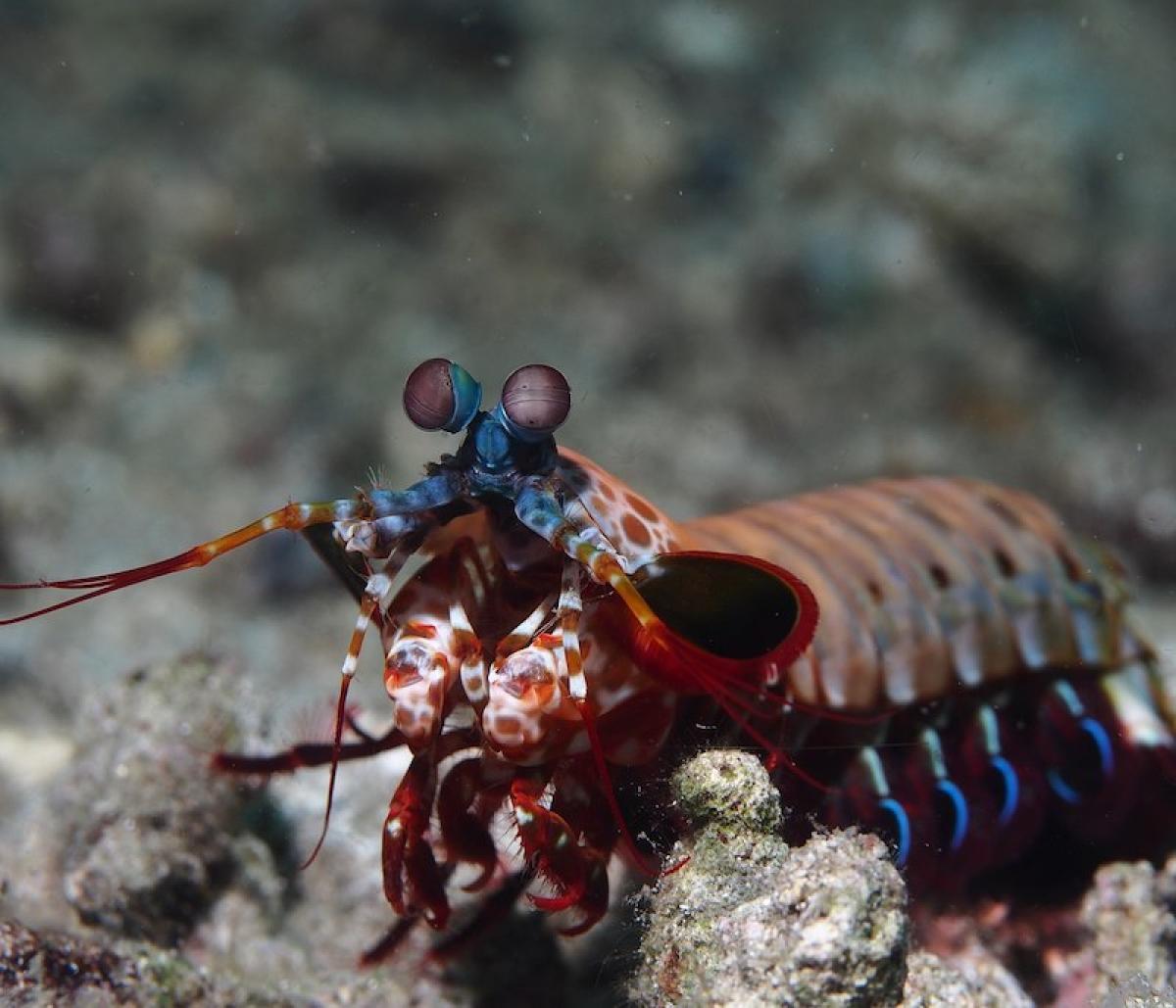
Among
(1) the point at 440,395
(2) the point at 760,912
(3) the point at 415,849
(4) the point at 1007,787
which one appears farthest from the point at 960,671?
(1) the point at 440,395

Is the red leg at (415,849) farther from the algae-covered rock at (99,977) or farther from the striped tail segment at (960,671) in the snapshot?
the striped tail segment at (960,671)

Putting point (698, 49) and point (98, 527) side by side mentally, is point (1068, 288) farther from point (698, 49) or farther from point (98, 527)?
point (98, 527)

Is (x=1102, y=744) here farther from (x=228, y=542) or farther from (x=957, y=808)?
(x=228, y=542)

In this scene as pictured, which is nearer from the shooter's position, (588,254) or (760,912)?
(760,912)

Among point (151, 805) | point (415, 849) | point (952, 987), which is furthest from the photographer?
point (151, 805)

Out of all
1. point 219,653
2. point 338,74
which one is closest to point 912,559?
point 219,653

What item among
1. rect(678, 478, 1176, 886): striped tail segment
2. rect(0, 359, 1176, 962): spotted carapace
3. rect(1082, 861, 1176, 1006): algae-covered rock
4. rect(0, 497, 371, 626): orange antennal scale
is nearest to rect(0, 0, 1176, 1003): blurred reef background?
rect(678, 478, 1176, 886): striped tail segment
